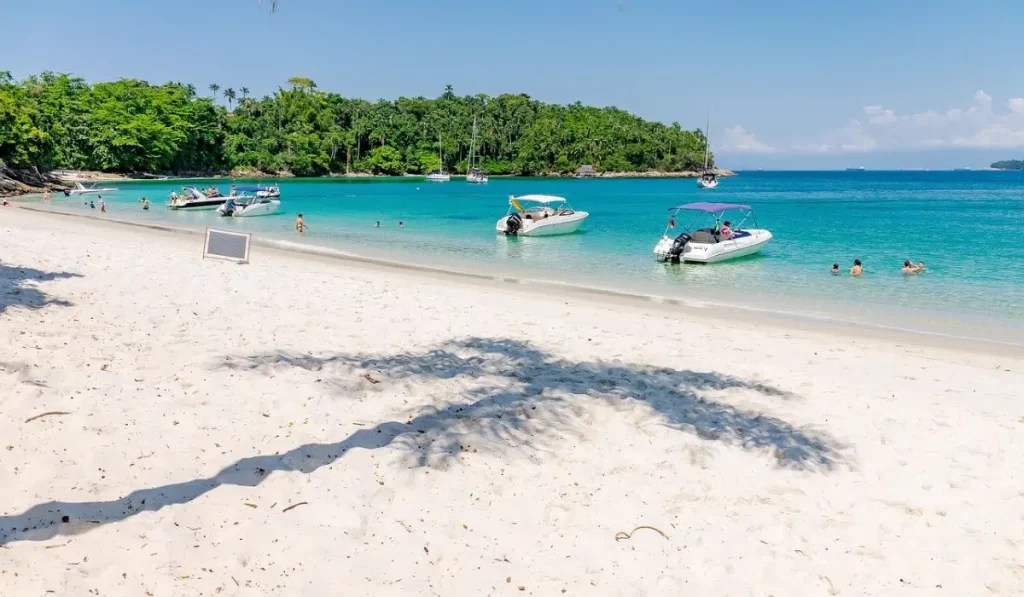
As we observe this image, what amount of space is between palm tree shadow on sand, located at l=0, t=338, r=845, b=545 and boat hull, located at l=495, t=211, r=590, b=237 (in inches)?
991

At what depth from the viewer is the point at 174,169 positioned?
113m

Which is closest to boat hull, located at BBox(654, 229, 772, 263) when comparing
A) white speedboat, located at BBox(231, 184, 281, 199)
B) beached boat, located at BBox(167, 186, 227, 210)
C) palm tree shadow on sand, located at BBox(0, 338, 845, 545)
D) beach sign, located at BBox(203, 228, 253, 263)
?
beach sign, located at BBox(203, 228, 253, 263)

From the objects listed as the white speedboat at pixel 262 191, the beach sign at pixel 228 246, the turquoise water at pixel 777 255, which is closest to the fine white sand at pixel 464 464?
the beach sign at pixel 228 246

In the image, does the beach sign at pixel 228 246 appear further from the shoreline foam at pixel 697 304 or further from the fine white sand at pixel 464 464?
the fine white sand at pixel 464 464

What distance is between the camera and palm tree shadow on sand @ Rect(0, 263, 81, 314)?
8398 mm

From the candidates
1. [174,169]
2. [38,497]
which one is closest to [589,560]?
[38,497]

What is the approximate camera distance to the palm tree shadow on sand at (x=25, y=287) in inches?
331

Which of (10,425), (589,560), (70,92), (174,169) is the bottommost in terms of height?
(589,560)

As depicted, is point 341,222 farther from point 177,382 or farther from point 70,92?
point 70,92

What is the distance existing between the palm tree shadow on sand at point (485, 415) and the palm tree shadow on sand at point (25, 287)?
332 cm

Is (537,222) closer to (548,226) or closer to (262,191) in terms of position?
(548,226)

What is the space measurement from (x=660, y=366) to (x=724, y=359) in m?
1.40

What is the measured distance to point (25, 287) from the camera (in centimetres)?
941

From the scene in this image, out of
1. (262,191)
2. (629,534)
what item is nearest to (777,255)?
(629,534)
